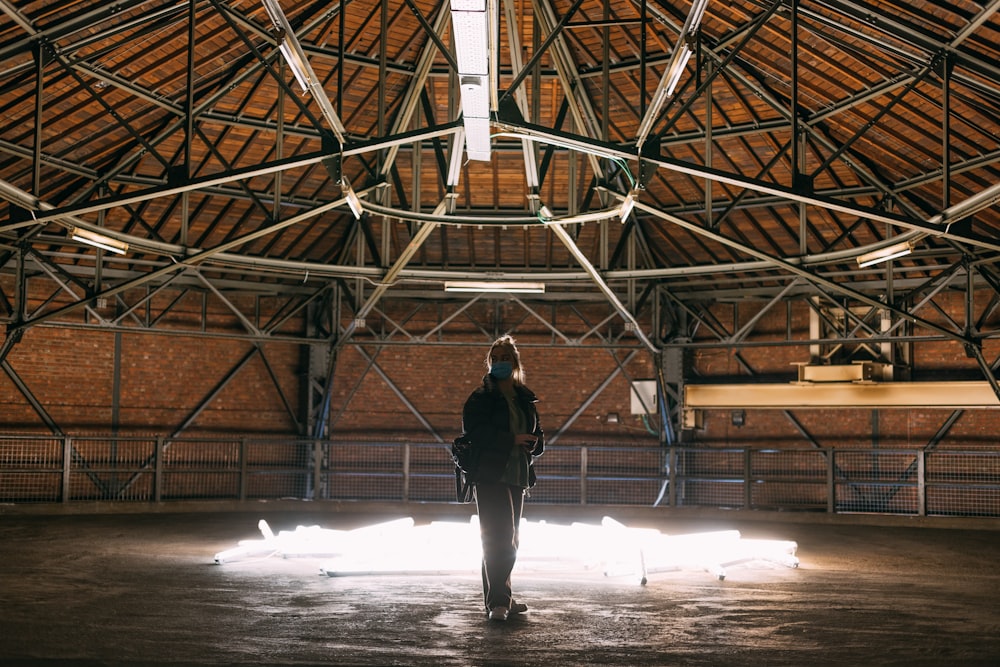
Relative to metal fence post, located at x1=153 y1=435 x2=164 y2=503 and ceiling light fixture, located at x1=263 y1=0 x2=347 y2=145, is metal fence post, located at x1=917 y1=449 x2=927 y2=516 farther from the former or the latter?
metal fence post, located at x1=153 y1=435 x2=164 y2=503

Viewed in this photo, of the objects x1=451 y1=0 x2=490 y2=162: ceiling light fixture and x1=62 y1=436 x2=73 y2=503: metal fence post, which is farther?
x1=62 y1=436 x2=73 y2=503: metal fence post

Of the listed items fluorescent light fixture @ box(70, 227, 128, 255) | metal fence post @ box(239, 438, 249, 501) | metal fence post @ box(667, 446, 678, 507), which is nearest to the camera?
fluorescent light fixture @ box(70, 227, 128, 255)

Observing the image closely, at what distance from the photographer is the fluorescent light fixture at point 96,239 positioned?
14180 mm

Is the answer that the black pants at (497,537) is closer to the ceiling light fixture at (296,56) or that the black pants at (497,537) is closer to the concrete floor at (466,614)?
the concrete floor at (466,614)

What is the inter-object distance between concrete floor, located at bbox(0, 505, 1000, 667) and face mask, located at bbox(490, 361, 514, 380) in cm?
178

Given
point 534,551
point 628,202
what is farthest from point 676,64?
point 534,551

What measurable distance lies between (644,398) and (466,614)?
14677 mm

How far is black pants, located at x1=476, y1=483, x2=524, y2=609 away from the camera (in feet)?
23.7

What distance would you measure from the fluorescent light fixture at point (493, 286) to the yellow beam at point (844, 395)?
5607 mm

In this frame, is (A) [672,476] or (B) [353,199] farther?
(A) [672,476]

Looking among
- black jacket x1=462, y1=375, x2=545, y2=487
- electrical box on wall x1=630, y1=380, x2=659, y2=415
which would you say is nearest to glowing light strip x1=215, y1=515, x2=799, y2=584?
black jacket x1=462, y1=375, x2=545, y2=487

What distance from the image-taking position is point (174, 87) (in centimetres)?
1501

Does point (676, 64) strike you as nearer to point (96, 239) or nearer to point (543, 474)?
point (96, 239)

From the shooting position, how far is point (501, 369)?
7.57m
